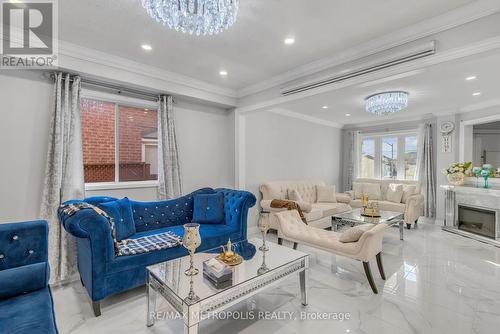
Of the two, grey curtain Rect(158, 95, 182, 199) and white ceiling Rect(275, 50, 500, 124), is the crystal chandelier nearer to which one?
white ceiling Rect(275, 50, 500, 124)

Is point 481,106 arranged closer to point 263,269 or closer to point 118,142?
point 263,269

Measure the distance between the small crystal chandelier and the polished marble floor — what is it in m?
2.40

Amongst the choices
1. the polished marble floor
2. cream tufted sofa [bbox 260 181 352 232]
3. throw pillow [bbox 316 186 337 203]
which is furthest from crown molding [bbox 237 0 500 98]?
throw pillow [bbox 316 186 337 203]

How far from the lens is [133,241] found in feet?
8.79

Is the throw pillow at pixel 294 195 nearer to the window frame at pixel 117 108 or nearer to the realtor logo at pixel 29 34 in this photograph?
the window frame at pixel 117 108

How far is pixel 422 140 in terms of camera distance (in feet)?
19.3

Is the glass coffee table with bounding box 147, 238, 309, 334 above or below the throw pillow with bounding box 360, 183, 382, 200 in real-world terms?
below

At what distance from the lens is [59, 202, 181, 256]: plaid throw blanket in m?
2.32

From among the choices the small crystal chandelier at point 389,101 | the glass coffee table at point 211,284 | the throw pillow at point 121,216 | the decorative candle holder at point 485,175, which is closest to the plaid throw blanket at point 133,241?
the throw pillow at point 121,216

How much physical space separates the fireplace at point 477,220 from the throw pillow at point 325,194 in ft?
8.00

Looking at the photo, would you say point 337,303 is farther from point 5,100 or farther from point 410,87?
point 5,100

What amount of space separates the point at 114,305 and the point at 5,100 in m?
2.46

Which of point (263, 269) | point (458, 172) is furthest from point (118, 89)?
point (458, 172)

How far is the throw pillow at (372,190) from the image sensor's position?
6070 millimetres
